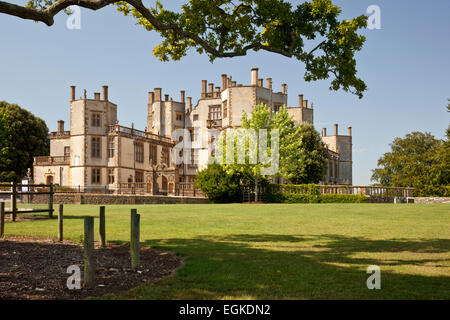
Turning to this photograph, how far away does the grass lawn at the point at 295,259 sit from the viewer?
5352 millimetres

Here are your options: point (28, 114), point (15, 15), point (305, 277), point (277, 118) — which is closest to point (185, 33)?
point (15, 15)

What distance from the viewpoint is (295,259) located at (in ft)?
24.9

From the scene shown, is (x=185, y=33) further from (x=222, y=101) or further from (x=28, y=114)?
(x=28, y=114)

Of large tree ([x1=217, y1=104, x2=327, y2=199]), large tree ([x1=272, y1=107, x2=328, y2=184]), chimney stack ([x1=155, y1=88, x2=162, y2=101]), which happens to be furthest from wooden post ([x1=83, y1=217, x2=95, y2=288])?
chimney stack ([x1=155, y1=88, x2=162, y2=101])

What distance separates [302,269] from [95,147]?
44.6 meters

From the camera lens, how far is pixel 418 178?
45.8 metres

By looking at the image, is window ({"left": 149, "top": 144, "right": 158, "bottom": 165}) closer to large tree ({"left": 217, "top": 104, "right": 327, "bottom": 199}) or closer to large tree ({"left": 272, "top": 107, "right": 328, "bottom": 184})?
large tree ({"left": 217, "top": 104, "right": 327, "bottom": 199})

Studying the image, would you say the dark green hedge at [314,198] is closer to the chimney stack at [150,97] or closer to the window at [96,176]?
the window at [96,176]

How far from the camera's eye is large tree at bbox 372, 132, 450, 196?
43.2 m

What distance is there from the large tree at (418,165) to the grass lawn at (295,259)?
33029 mm

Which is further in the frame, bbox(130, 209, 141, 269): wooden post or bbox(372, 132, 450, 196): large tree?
bbox(372, 132, 450, 196): large tree

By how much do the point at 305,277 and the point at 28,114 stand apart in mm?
59568

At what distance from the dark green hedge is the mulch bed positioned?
28.4m

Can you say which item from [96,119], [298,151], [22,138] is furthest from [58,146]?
[298,151]
